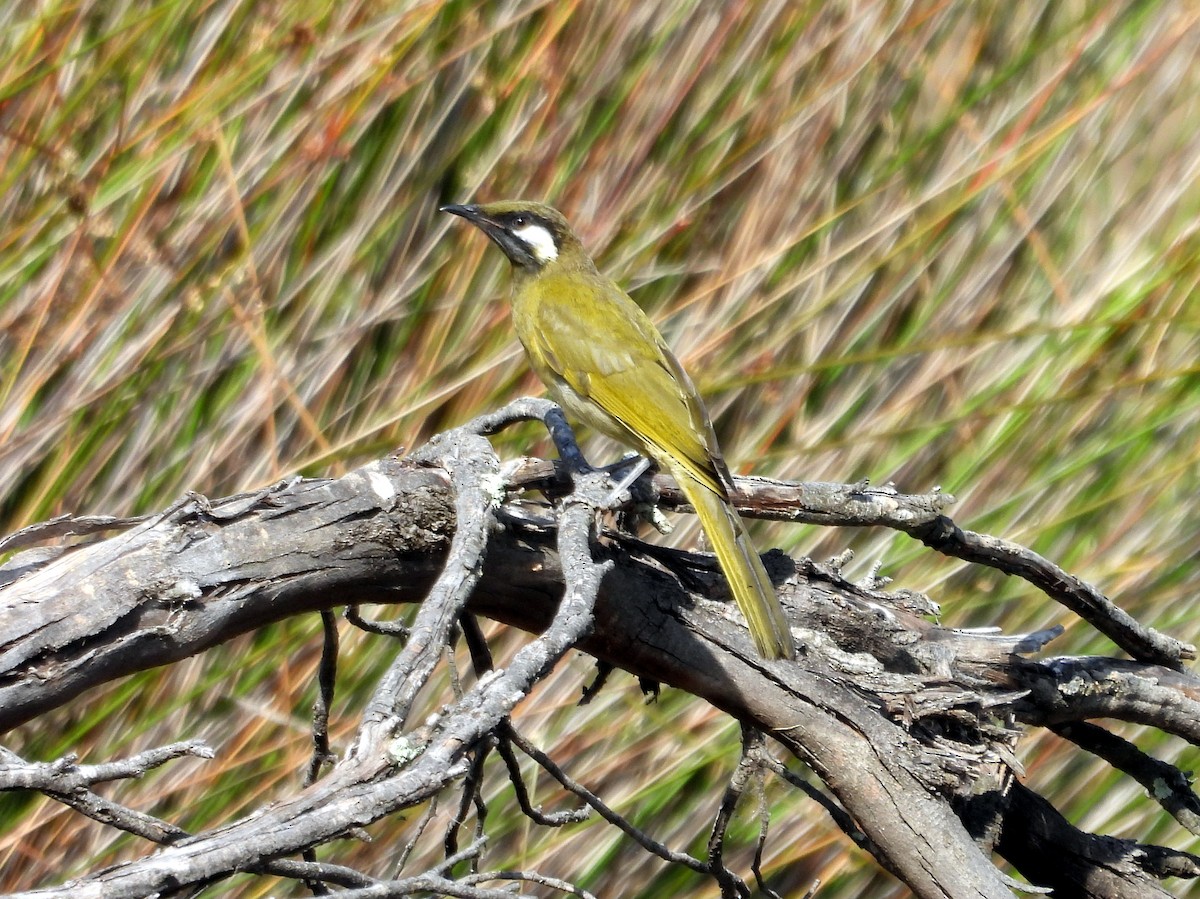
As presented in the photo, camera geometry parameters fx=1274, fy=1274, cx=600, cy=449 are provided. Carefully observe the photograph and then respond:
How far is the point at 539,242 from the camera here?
9.31ft

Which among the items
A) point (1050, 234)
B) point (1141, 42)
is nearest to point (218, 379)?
point (1050, 234)

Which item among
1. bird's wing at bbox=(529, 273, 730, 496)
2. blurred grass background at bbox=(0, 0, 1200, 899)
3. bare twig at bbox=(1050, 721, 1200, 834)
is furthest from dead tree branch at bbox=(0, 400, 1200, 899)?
blurred grass background at bbox=(0, 0, 1200, 899)

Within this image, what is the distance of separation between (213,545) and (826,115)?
7.18 ft

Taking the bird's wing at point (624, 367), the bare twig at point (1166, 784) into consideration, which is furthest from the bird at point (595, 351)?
the bare twig at point (1166, 784)

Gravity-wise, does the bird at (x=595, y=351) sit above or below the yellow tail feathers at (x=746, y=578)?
above

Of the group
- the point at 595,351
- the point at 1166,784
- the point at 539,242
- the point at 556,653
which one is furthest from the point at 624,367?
the point at 556,653

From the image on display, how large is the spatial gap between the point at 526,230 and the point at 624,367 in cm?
40

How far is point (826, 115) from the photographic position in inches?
126

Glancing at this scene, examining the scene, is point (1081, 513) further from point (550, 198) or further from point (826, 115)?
point (550, 198)

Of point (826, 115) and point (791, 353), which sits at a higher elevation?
point (826, 115)

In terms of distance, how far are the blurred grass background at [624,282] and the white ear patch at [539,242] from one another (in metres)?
0.22

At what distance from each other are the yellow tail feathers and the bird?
88 millimetres

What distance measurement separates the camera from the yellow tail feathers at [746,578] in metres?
1.77

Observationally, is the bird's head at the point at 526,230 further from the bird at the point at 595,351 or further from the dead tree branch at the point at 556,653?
the dead tree branch at the point at 556,653
